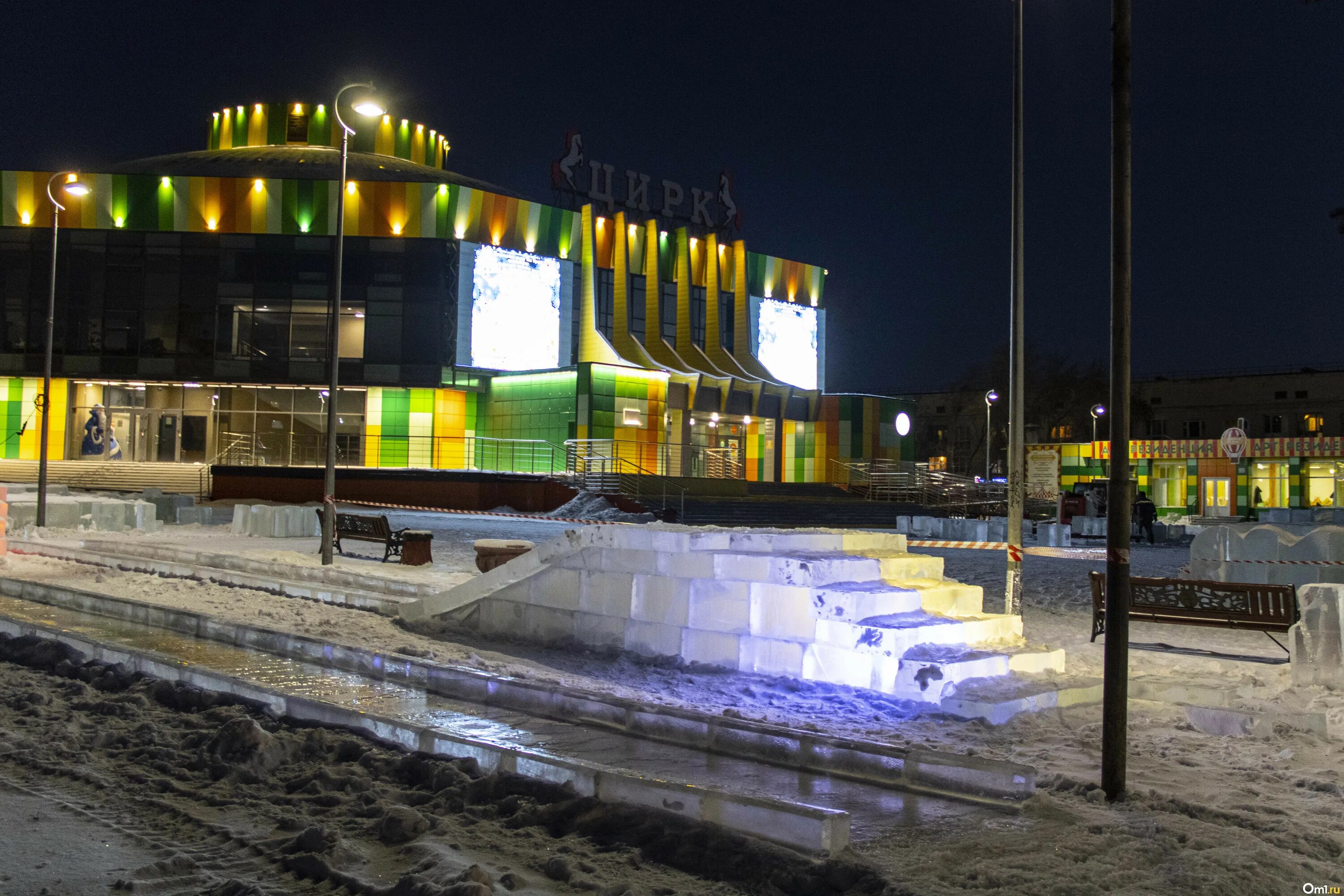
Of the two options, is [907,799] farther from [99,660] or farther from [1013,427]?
[1013,427]

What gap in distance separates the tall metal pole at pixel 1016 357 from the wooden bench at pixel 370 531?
35.5ft

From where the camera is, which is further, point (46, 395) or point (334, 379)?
point (46, 395)

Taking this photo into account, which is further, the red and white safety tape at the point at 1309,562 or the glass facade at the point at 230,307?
the glass facade at the point at 230,307

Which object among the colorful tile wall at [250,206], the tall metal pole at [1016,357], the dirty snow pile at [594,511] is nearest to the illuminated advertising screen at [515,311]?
the colorful tile wall at [250,206]

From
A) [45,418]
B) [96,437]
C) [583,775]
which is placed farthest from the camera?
[96,437]

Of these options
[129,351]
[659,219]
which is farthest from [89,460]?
[659,219]

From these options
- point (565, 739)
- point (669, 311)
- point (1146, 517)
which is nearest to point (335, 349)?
point (565, 739)

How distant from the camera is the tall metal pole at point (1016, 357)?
1309 cm

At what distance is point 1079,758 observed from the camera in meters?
7.14

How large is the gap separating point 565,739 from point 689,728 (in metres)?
0.85

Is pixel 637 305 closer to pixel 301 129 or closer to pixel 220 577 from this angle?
pixel 301 129

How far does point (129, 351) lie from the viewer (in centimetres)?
4434

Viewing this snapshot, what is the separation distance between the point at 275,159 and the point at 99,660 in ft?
151

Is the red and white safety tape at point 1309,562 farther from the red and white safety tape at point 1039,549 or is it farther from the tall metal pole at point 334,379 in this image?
the tall metal pole at point 334,379
